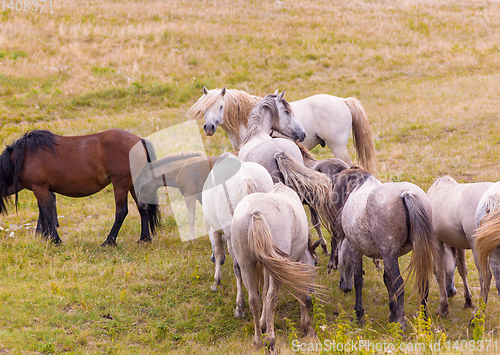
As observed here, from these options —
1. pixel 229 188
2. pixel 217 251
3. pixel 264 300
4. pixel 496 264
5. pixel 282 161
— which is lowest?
pixel 217 251

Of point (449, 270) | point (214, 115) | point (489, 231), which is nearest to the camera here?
point (489, 231)

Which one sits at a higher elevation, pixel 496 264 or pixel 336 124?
pixel 336 124

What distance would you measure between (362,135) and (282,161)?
4456 millimetres

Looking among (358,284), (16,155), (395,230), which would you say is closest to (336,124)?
(358,284)

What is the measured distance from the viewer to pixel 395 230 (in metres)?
4.88

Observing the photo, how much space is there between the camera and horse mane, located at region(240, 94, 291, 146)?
709 cm

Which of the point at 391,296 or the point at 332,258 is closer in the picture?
the point at 391,296

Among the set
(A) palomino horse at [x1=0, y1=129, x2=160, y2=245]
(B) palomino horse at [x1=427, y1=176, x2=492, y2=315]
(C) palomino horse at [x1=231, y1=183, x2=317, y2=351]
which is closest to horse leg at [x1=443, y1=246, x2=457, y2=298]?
(B) palomino horse at [x1=427, y1=176, x2=492, y2=315]

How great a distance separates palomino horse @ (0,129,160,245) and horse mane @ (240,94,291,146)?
2425 mm

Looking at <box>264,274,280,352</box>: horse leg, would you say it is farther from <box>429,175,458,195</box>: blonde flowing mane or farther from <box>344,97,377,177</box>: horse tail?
<box>344,97,377,177</box>: horse tail

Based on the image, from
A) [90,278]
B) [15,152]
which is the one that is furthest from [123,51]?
[90,278]

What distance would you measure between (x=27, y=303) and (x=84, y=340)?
4.04 feet

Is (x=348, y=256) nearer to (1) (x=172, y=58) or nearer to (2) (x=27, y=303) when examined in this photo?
(2) (x=27, y=303)

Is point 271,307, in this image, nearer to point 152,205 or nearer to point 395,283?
point 395,283
